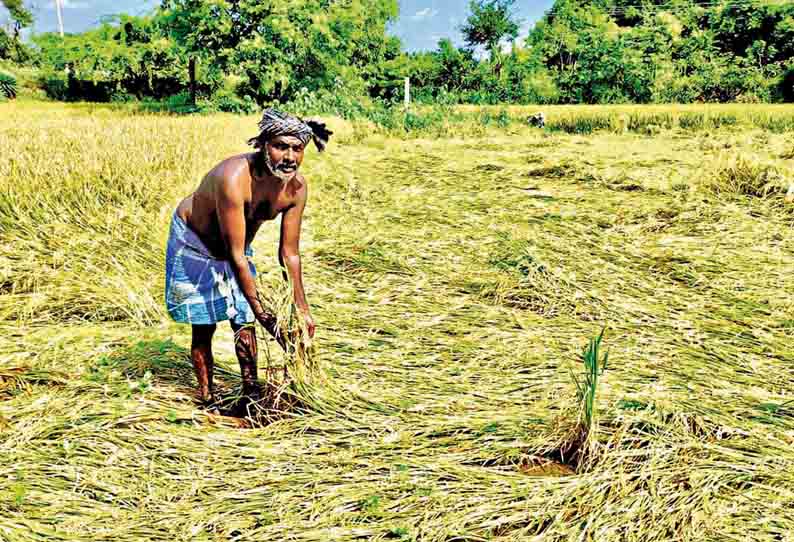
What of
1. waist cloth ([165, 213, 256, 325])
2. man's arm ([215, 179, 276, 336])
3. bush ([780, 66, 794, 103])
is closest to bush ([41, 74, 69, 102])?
waist cloth ([165, 213, 256, 325])

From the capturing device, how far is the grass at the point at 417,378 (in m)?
1.84

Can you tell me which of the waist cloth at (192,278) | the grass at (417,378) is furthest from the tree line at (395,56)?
the waist cloth at (192,278)

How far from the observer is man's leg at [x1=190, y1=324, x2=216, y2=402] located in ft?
7.86

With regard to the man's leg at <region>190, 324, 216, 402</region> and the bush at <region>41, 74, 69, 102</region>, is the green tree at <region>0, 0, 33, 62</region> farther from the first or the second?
the man's leg at <region>190, 324, 216, 402</region>

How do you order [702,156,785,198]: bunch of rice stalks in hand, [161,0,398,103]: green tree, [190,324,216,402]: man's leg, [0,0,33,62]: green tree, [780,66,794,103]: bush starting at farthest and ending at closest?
[0,0,33,62]: green tree, [780,66,794,103]: bush, [161,0,398,103]: green tree, [702,156,785,198]: bunch of rice stalks in hand, [190,324,216,402]: man's leg

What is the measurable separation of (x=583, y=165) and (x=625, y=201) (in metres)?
1.73

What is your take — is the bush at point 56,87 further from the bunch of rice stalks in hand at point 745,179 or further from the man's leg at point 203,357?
the man's leg at point 203,357

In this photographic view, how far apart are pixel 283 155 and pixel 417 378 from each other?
1.16m

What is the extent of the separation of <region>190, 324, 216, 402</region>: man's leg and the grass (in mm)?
103

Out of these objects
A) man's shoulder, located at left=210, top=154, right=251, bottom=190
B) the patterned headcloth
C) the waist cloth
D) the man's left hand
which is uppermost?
the patterned headcloth

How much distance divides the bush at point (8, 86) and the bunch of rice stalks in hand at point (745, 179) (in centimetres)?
2440

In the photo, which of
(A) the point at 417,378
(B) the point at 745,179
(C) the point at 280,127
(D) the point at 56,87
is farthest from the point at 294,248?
(D) the point at 56,87

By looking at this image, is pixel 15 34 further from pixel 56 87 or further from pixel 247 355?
pixel 247 355

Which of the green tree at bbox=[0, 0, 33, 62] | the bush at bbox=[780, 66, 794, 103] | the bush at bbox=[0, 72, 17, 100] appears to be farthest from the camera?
the green tree at bbox=[0, 0, 33, 62]
